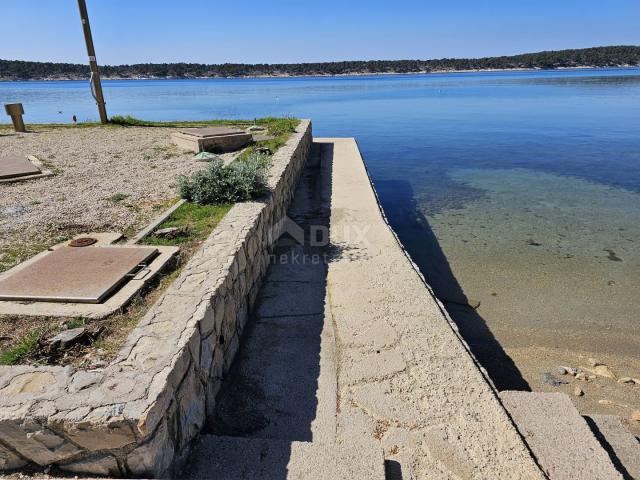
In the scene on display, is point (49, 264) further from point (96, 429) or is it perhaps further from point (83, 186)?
point (83, 186)

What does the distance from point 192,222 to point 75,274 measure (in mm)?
1695

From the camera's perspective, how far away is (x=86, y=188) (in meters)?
7.26

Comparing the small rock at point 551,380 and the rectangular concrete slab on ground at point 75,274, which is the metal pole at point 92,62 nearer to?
the rectangular concrete slab on ground at point 75,274

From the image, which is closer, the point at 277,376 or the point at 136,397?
the point at 136,397

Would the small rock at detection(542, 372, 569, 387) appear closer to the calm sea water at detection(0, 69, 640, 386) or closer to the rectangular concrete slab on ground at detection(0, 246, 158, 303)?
the calm sea water at detection(0, 69, 640, 386)

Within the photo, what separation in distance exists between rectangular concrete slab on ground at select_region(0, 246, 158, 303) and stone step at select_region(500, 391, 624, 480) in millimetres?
3409

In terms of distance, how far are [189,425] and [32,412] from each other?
895mm

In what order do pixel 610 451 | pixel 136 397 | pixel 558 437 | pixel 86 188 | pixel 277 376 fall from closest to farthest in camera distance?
pixel 136 397 < pixel 558 437 < pixel 610 451 < pixel 277 376 < pixel 86 188

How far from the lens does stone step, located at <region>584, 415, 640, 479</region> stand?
10.6 ft

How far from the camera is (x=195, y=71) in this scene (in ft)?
447

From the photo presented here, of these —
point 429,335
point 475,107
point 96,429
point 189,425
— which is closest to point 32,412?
point 96,429

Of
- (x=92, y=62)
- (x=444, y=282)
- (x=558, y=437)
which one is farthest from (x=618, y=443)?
(x=92, y=62)

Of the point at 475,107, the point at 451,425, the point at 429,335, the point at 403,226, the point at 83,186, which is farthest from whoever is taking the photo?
the point at 475,107

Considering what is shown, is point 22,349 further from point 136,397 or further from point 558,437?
point 558,437
